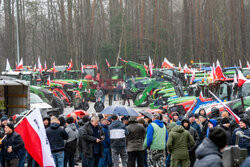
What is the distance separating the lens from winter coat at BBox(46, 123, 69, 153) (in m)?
9.56

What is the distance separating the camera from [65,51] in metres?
56.5

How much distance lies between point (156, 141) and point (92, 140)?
141 cm

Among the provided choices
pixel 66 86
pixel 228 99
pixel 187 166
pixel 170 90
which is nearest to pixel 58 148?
pixel 187 166

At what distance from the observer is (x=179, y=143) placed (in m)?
8.93

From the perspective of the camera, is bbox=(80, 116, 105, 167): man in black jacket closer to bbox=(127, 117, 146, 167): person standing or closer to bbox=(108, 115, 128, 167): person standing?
bbox=(108, 115, 128, 167): person standing

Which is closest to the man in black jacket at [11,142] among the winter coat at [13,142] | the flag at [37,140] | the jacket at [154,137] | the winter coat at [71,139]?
the winter coat at [13,142]

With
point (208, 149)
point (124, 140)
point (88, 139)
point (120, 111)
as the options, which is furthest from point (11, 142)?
point (208, 149)

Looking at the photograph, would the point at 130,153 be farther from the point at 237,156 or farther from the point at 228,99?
the point at 228,99

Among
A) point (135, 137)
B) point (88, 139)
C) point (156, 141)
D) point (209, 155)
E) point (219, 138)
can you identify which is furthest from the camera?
point (135, 137)

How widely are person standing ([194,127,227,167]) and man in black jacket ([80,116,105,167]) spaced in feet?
17.8

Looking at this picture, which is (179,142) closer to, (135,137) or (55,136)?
(135,137)

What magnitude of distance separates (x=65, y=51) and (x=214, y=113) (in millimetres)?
44458

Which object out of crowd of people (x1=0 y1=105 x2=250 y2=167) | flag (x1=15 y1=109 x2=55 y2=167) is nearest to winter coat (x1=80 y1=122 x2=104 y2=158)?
crowd of people (x1=0 y1=105 x2=250 y2=167)

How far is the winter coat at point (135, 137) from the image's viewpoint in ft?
33.6
